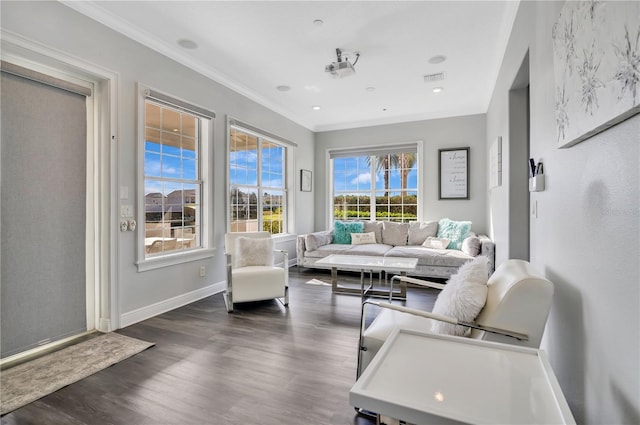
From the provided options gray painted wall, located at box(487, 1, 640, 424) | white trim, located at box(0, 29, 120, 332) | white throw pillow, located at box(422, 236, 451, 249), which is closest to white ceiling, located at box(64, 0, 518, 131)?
white trim, located at box(0, 29, 120, 332)

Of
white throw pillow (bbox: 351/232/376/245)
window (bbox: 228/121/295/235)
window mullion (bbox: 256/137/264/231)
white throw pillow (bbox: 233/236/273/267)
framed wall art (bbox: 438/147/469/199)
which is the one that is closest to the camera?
white throw pillow (bbox: 233/236/273/267)

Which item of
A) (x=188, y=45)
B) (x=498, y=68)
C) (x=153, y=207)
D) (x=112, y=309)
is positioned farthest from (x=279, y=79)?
(x=112, y=309)

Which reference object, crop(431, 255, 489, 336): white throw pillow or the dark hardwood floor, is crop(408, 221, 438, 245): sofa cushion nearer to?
the dark hardwood floor

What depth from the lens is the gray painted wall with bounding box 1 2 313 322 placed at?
2412mm

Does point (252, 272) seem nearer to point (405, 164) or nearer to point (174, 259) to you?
point (174, 259)

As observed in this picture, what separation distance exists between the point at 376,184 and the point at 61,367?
17.5 feet

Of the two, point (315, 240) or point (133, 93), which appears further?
point (315, 240)

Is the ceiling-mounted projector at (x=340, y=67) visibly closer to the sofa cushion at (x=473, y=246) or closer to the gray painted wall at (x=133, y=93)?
the gray painted wall at (x=133, y=93)

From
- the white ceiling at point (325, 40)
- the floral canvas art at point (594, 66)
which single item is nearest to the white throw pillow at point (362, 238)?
the white ceiling at point (325, 40)

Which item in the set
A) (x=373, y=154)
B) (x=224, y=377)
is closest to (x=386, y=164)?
(x=373, y=154)

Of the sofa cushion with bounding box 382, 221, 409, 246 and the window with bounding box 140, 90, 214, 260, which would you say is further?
the sofa cushion with bounding box 382, 221, 409, 246

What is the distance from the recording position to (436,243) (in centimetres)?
504

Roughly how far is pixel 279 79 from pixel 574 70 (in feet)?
11.6

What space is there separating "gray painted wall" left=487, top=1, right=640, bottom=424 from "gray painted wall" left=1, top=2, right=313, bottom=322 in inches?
131
